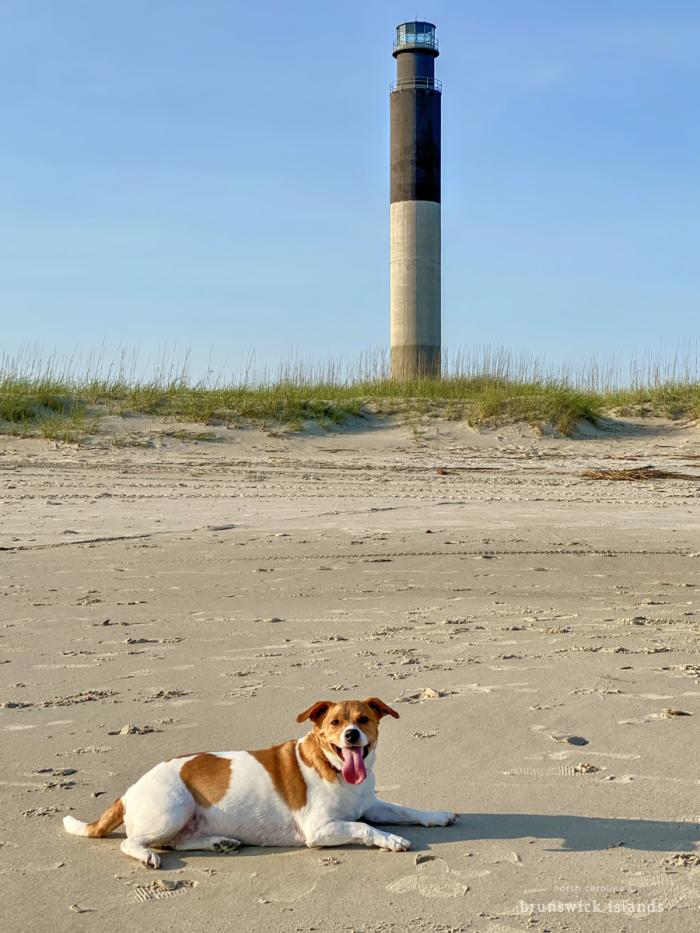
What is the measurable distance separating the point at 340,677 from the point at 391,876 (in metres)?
2.08

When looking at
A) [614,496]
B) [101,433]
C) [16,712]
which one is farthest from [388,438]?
[16,712]

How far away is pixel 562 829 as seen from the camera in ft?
11.9

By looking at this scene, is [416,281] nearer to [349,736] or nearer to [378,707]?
[378,707]

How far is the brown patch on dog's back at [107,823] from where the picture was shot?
3588mm

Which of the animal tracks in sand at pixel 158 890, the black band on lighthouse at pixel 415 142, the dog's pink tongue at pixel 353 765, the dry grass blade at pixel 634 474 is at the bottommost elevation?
the animal tracks in sand at pixel 158 890

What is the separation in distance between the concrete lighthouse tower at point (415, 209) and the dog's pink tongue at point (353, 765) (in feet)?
79.3

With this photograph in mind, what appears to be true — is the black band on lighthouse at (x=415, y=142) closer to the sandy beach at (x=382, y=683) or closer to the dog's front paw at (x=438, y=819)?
the sandy beach at (x=382, y=683)

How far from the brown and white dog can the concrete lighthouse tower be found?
24.1 meters

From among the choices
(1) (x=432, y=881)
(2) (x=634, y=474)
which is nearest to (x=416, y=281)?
(2) (x=634, y=474)

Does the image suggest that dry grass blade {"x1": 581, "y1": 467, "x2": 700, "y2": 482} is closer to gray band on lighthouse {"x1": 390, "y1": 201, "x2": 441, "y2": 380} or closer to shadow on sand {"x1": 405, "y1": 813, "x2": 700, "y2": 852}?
shadow on sand {"x1": 405, "y1": 813, "x2": 700, "y2": 852}

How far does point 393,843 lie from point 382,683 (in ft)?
5.98

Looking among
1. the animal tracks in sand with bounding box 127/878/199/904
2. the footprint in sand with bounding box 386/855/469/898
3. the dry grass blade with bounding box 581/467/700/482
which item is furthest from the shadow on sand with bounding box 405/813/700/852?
the dry grass blade with bounding box 581/467/700/482

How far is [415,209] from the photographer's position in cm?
2783

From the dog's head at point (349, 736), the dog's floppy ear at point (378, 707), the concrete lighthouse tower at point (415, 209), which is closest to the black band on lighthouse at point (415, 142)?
the concrete lighthouse tower at point (415, 209)
